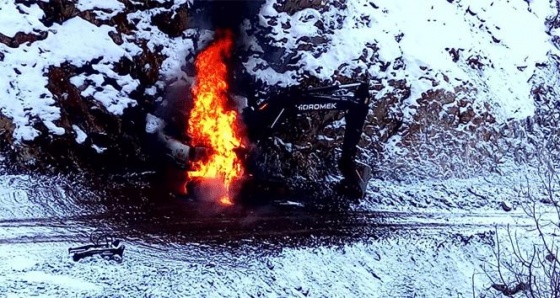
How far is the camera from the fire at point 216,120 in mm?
15776

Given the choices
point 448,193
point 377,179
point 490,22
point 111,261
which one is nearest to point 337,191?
point 377,179

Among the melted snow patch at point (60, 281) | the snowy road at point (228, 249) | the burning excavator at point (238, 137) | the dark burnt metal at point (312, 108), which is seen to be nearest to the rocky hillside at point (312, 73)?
the burning excavator at point (238, 137)

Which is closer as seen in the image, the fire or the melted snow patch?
the melted snow patch

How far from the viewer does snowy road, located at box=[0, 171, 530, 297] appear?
11406 millimetres

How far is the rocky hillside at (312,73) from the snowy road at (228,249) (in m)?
2.17

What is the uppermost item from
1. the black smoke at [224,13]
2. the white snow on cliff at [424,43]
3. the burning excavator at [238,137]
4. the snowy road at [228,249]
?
the white snow on cliff at [424,43]

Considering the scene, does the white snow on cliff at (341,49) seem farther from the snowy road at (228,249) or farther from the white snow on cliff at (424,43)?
the snowy road at (228,249)

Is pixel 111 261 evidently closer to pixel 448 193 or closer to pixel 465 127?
pixel 448 193

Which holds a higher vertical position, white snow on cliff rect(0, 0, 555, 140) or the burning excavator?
white snow on cliff rect(0, 0, 555, 140)

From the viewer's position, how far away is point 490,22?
78.4 ft

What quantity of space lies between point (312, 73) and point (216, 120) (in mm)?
3673

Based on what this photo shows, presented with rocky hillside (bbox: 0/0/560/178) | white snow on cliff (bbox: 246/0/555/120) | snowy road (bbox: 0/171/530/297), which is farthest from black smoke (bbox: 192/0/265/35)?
snowy road (bbox: 0/171/530/297)

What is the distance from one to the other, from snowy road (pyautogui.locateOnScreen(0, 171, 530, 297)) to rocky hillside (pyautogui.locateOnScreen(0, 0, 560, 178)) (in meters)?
2.17

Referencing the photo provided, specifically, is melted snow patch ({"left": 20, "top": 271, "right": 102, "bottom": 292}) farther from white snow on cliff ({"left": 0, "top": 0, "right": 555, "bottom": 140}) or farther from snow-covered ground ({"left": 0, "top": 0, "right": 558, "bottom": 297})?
white snow on cliff ({"left": 0, "top": 0, "right": 555, "bottom": 140})
